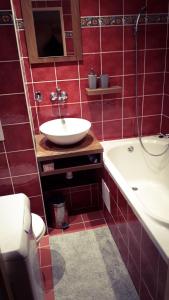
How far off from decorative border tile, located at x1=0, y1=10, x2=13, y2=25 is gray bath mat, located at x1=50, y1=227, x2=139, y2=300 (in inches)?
67.0

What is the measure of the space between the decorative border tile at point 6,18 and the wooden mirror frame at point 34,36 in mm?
485

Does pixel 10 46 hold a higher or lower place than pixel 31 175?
higher

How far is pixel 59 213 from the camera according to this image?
216 centimetres

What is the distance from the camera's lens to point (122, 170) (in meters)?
2.38

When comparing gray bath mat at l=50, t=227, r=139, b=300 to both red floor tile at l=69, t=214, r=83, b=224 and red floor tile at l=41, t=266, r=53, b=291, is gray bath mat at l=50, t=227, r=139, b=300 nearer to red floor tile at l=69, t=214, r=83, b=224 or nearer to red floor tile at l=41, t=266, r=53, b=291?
red floor tile at l=41, t=266, r=53, b=291

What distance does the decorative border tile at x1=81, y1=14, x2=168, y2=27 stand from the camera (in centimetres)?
194

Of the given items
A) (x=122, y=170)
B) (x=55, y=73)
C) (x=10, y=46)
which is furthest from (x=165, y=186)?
(x=10, y=46)

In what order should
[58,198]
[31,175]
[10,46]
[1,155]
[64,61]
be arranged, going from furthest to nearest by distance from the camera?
[58,198], [64,61], [31,175], [1,155], [10,46]

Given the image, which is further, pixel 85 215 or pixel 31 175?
pixel 85 215

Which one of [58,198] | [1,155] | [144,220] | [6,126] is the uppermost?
[6,126]

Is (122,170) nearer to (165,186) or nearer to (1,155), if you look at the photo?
(165,186)

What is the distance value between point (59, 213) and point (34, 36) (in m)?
1.53

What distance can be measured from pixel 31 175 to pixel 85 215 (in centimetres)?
82

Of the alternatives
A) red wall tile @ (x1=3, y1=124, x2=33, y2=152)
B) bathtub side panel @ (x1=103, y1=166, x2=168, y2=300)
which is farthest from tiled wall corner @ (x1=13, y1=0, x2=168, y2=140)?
bathtub side panel @ (x1=103, y1=166, x2=168, y2=300)
